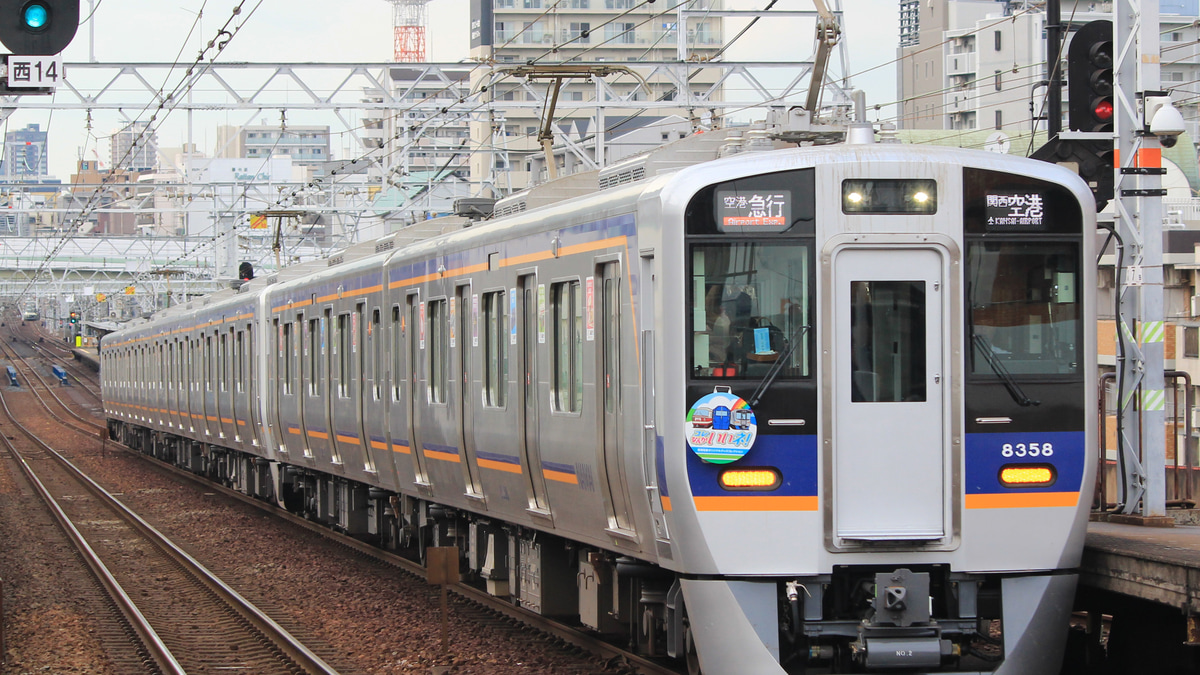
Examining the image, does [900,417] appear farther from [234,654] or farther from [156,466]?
[156,466]

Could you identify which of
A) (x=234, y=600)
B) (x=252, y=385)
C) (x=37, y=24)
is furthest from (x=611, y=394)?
(x=252, y=385)

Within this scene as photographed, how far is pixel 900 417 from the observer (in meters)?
7.11

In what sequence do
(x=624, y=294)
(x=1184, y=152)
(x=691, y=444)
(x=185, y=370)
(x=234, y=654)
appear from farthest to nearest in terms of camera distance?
(x=1184, y=152), (x=185, y=370), (x=234, y=654), (x=624, y=294), (x=691, y=444)

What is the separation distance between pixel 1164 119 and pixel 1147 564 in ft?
9.47

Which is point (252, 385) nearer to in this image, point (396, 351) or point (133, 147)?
point (133, 147)

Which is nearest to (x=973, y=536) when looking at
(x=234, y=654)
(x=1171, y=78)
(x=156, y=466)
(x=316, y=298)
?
(x=234, y=654)

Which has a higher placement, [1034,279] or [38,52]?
[38,52]

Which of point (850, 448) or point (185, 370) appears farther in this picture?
point (185, 370)

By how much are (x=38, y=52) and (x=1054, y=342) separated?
5.97m

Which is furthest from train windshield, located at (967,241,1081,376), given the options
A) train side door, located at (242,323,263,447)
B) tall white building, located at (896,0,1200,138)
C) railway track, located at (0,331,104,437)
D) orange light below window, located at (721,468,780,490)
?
tall white building, located at (896,0,1200,138)

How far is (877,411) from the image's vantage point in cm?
711

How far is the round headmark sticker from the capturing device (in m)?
7.08

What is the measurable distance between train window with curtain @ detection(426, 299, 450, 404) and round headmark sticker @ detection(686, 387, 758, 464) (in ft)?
15.2

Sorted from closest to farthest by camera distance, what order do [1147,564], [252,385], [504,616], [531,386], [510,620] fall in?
[1147,564] → [531,386] → [510,620] → [504,616] → [252,385]
